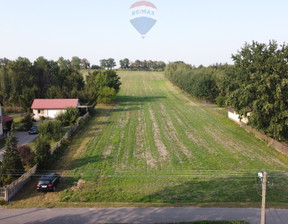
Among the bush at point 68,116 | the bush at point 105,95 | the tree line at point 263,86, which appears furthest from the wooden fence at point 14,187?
the bush at point 105,95

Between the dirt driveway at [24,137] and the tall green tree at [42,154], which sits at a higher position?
the tall green tree at [42,154]

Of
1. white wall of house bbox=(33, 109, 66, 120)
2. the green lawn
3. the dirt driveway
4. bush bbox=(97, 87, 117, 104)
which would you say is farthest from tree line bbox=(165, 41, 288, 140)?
bush bbox=(97, 87, 117, 104)

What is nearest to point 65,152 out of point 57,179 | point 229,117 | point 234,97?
point 57,179

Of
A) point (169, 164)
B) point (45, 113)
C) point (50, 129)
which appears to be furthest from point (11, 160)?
point (45, 113)

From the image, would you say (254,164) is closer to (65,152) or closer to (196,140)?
(196,140)

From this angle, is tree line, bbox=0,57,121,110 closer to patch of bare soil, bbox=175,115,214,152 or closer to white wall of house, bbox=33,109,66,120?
white wall of house, bbox=33,109,66,120

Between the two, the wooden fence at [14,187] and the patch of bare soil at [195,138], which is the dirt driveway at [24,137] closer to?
the wooden fence at [14,187]
